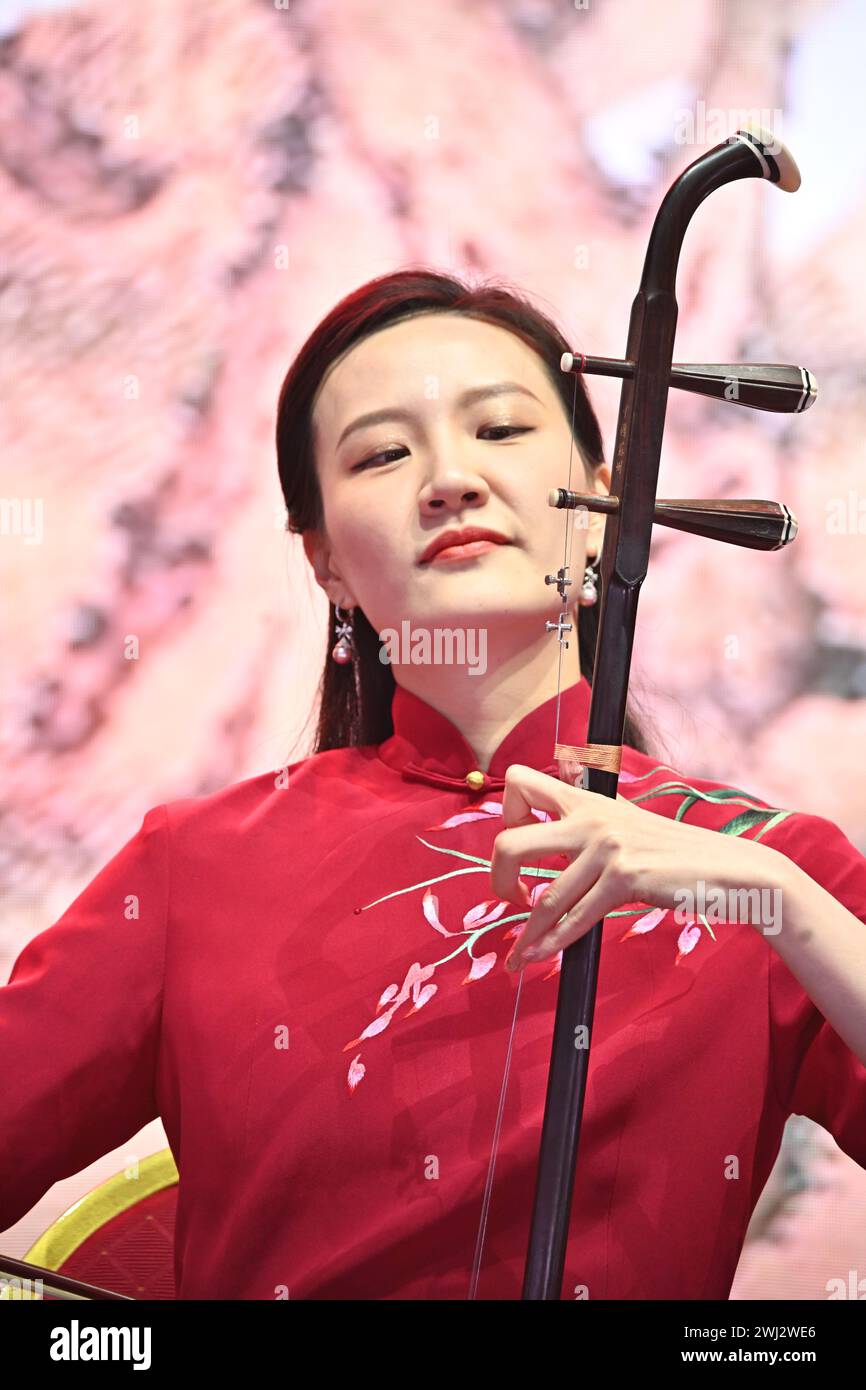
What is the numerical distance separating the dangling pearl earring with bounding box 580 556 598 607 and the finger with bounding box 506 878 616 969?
54 centimetres

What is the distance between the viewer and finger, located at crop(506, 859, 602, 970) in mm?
1273

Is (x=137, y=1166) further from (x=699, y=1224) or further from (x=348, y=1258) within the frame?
(x=699, y=1224)

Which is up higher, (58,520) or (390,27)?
(390,27)

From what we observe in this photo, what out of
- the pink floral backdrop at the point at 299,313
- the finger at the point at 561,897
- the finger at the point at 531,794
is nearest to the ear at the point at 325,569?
the pink floral backdrop at the point at 299,313

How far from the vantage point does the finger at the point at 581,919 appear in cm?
127

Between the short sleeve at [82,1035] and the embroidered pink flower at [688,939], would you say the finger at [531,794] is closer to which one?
the embroidered pink flower at [688,939]

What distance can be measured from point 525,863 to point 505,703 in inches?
17.5

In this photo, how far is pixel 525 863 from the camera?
1330 mm

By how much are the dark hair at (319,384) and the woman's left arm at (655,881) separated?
1.83 ft

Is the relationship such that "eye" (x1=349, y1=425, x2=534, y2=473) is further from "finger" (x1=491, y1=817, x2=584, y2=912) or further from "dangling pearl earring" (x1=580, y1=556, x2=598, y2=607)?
"finger" (x1=491, y1=817, x2=584, y2=912)

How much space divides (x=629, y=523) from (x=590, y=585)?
0.48 meters

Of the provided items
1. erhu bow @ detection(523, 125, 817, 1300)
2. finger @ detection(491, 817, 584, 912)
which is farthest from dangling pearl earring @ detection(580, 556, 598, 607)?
finger @ detection(491, 817, 584, 912)

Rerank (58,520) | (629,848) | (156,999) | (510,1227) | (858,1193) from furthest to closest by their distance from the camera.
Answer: (58,520), (858,1193), (156,999), (510,1227), (629,848)
